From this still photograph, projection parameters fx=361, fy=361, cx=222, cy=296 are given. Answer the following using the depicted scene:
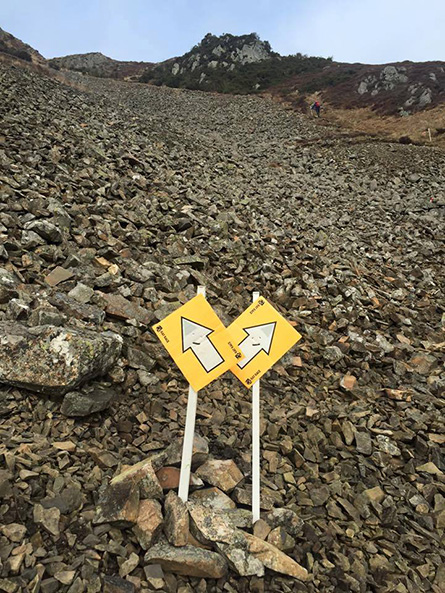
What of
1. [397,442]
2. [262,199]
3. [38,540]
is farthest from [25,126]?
[397,442]

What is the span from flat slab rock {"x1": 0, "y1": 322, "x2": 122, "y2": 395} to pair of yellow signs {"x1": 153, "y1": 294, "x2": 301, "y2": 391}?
1.08m

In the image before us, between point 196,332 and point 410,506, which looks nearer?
point 196,332

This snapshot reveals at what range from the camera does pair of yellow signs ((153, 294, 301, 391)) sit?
334cm

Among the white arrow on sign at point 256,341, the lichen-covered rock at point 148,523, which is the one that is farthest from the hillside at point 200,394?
the white arrow on sign at point 256,341

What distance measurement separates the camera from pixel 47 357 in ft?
12.3

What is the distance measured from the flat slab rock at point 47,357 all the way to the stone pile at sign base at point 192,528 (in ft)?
3.66

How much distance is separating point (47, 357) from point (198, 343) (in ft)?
5.40

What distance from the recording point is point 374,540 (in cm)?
346

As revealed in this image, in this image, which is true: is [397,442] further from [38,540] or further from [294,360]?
[38,540]

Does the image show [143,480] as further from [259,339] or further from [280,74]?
[280,74]

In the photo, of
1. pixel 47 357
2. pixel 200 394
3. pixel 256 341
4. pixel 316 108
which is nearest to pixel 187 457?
pixel 256 341

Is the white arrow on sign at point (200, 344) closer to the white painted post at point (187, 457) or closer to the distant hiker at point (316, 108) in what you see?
the white painted post at point (187, 457)

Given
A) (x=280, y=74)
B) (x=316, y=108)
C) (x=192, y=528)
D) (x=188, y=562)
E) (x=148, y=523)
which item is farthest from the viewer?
(x=280, y=74)

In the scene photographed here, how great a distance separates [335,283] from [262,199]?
6.35 m
